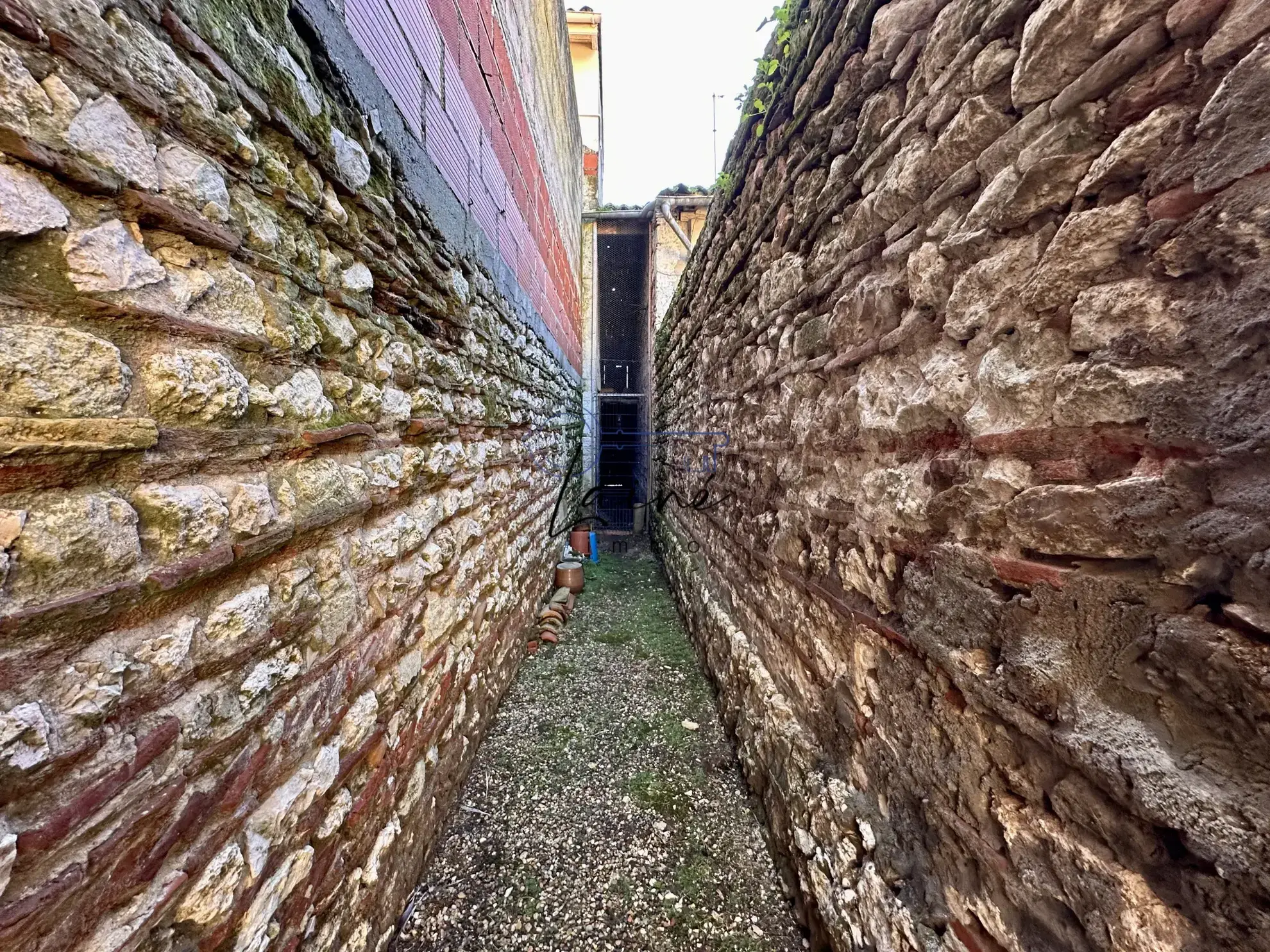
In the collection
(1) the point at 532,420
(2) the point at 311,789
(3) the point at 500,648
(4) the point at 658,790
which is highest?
(1) the point at 532,420

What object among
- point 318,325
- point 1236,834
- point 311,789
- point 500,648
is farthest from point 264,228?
point 500,648

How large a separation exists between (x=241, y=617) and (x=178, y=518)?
0.26 meters

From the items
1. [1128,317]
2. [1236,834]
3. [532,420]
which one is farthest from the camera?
[532,420]

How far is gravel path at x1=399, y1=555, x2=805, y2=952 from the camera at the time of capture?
173cm

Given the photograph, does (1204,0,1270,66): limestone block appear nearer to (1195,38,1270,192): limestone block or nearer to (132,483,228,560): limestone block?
(1195,38,1270,192): limestone block

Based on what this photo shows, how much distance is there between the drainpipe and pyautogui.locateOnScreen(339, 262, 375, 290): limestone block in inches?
323

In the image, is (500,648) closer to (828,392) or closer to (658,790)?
(658,790)

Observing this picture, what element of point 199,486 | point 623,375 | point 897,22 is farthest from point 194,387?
point 623,375

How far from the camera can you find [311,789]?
4.10 ft

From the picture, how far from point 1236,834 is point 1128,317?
742 mm

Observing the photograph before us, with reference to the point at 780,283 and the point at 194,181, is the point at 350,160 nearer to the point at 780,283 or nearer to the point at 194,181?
the point at 194,181

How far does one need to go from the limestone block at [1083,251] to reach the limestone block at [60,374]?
1584 millimetres

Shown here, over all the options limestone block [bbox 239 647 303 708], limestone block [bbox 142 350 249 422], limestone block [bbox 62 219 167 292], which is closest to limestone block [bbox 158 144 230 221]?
limestone block [bbox 62 219 167 292]

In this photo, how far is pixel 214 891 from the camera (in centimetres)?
94
